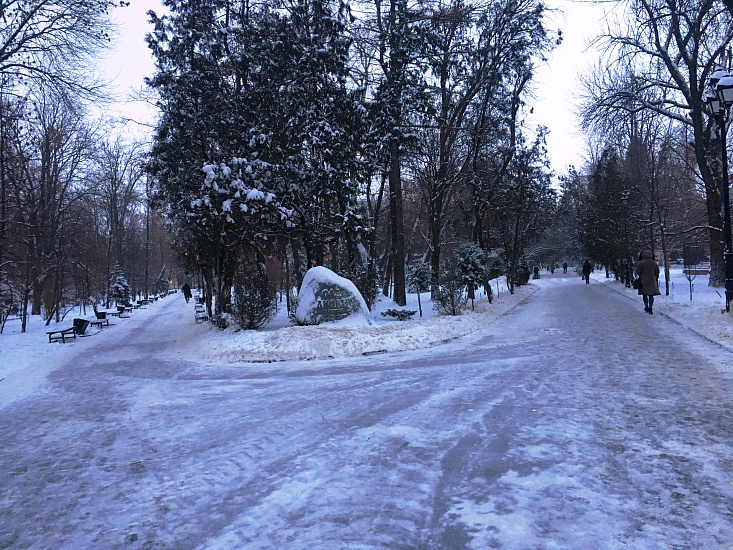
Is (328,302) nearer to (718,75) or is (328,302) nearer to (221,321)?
(221,321)

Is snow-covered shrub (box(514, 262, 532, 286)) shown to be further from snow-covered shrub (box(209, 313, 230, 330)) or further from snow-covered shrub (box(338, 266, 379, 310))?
snow-covered shrub (box(209, 313, 230, 330))

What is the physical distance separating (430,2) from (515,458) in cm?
1951

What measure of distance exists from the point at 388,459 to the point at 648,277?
14.6m

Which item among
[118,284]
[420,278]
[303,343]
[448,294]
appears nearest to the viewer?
[303,343]

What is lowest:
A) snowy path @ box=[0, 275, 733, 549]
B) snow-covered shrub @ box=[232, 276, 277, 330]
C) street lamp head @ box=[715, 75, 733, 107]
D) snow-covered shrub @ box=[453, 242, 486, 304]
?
snowy path @ box=[0, 275, 733, 549]

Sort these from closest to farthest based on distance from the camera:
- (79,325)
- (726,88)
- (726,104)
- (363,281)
Answer: 1. (726,88)
2. (726,104)
3. (363,281)
4. (79,325)

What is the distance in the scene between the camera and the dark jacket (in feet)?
52.1

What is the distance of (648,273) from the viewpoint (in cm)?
1605

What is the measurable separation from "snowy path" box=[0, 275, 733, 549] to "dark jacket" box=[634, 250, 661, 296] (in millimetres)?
7975

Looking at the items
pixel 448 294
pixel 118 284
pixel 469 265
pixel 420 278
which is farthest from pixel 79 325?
pixel 118 284

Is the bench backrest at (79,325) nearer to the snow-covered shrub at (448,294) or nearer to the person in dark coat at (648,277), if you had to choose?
the snow-covered shrub at (448,294)

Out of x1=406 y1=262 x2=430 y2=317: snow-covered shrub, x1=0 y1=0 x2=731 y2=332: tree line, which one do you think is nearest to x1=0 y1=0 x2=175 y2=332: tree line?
x1=0 y1=0 x2=731 y2=332: tree line

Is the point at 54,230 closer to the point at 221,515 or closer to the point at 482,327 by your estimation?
the point at 482,327

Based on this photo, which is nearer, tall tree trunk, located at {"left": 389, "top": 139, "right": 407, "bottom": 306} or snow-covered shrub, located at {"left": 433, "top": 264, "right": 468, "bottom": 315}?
snow-covered shrub, located at {"left": 433, "top": 264, "right": 468, "bottom": 315}
